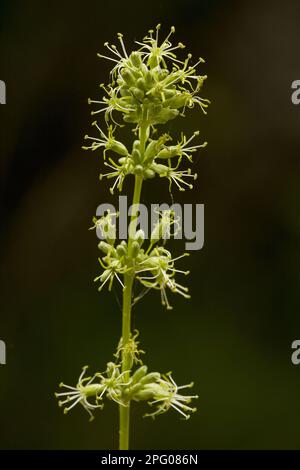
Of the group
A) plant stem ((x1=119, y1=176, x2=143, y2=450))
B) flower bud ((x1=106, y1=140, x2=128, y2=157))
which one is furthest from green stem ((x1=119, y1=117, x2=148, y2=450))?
flower bud ((x1=106, y1=140, x2=128, y2=157))

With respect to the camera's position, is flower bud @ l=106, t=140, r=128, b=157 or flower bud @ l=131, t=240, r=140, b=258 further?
flower bud @ l=106, t=140, r=128, b=157

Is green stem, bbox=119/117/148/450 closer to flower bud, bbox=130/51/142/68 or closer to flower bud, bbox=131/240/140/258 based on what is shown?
flower bud, bbox=131/240/140/258

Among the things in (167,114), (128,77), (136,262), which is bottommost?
(136,262)

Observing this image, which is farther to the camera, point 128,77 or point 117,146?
point 117,146

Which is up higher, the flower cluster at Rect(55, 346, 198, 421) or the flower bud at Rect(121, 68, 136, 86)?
the flower bud at Rect(121, 68, 136, 86)

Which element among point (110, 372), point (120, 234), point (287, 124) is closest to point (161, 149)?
point (120, 234)

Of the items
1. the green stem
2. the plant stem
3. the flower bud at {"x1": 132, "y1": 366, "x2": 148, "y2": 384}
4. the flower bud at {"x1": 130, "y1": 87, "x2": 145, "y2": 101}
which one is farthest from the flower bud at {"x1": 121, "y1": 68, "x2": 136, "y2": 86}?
the flower bud at {"x1": 132, "y1": 366, "x2": 148, "y2": 384}

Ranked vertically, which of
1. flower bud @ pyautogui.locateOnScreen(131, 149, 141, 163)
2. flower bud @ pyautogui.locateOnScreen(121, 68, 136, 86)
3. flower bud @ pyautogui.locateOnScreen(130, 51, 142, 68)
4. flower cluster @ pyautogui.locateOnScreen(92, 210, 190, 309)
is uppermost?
flower bud @ pyautogui.locateOnScreen(130, 51, 142, 68)

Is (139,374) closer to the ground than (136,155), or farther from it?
closer to the ground

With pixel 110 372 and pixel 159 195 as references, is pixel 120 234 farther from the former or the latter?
pixel 159 195

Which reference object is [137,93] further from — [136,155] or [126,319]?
[126,319]

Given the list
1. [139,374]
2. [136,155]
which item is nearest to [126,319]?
[139,374]
